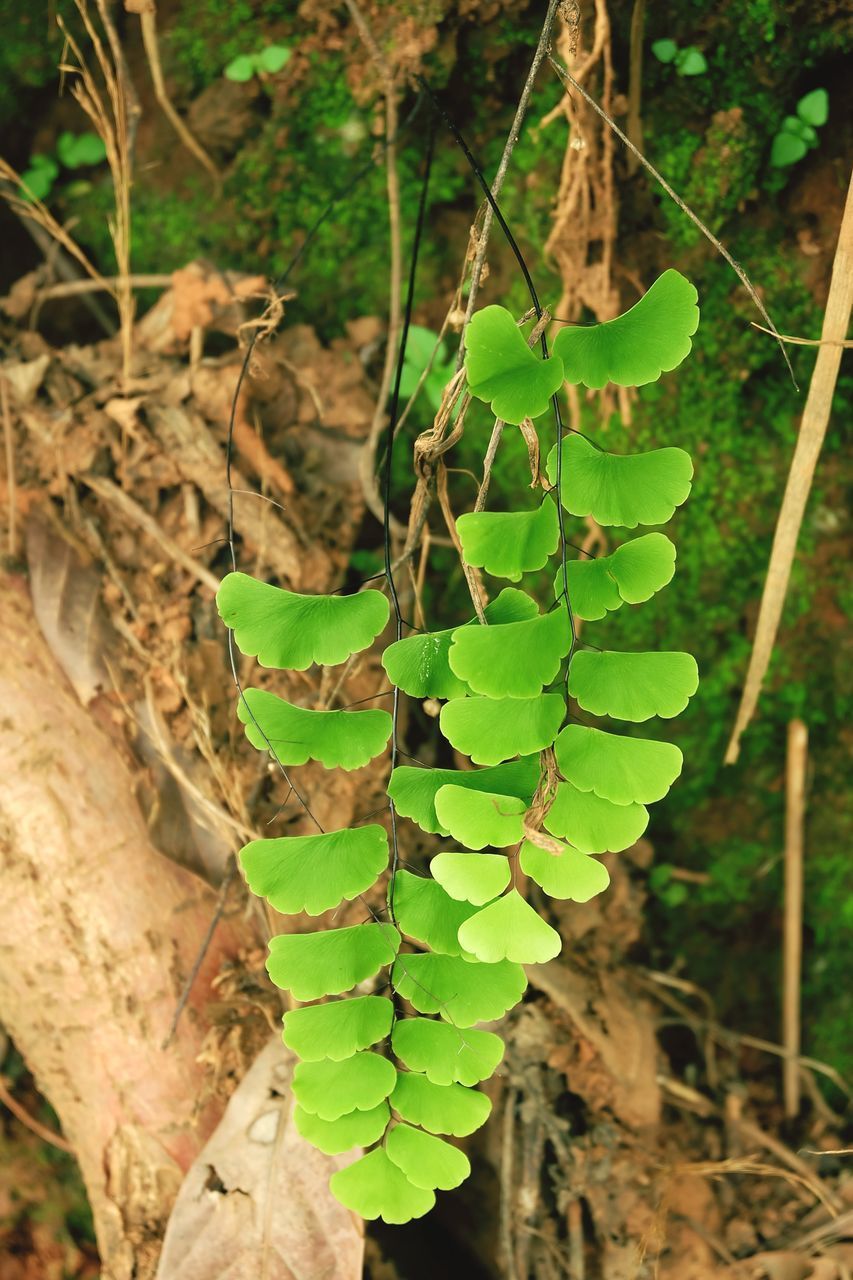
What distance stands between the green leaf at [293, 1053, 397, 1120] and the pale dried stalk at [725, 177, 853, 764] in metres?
0.93

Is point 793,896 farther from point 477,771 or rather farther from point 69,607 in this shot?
point 69,607

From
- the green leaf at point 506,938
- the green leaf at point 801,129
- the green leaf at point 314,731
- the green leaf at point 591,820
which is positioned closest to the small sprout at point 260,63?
the green leaf at point 801,129

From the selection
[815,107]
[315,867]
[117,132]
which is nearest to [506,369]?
[315,867]

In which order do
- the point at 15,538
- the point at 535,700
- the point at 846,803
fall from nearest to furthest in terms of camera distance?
Answer: the point at 535,700 → the point at 15,538 → the point at 846,803

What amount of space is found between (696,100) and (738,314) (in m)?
0.40

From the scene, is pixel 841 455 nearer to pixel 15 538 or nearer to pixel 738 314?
pixel 738 314

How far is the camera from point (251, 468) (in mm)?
1926

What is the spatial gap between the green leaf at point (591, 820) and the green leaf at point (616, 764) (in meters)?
→ 0.02

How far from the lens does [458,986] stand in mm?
Result: 1274

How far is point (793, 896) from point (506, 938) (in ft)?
4.15

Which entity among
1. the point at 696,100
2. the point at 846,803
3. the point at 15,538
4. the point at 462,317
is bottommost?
the point at 846,803

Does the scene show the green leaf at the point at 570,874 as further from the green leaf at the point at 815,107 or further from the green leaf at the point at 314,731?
the green leaf at the point at 815,107

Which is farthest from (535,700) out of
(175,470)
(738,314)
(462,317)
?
(738,314)

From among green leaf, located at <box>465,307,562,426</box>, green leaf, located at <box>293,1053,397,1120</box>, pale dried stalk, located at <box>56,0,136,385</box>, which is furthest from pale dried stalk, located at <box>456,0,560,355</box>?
green leaf, located at <box>293,1053,397,1120</box>
